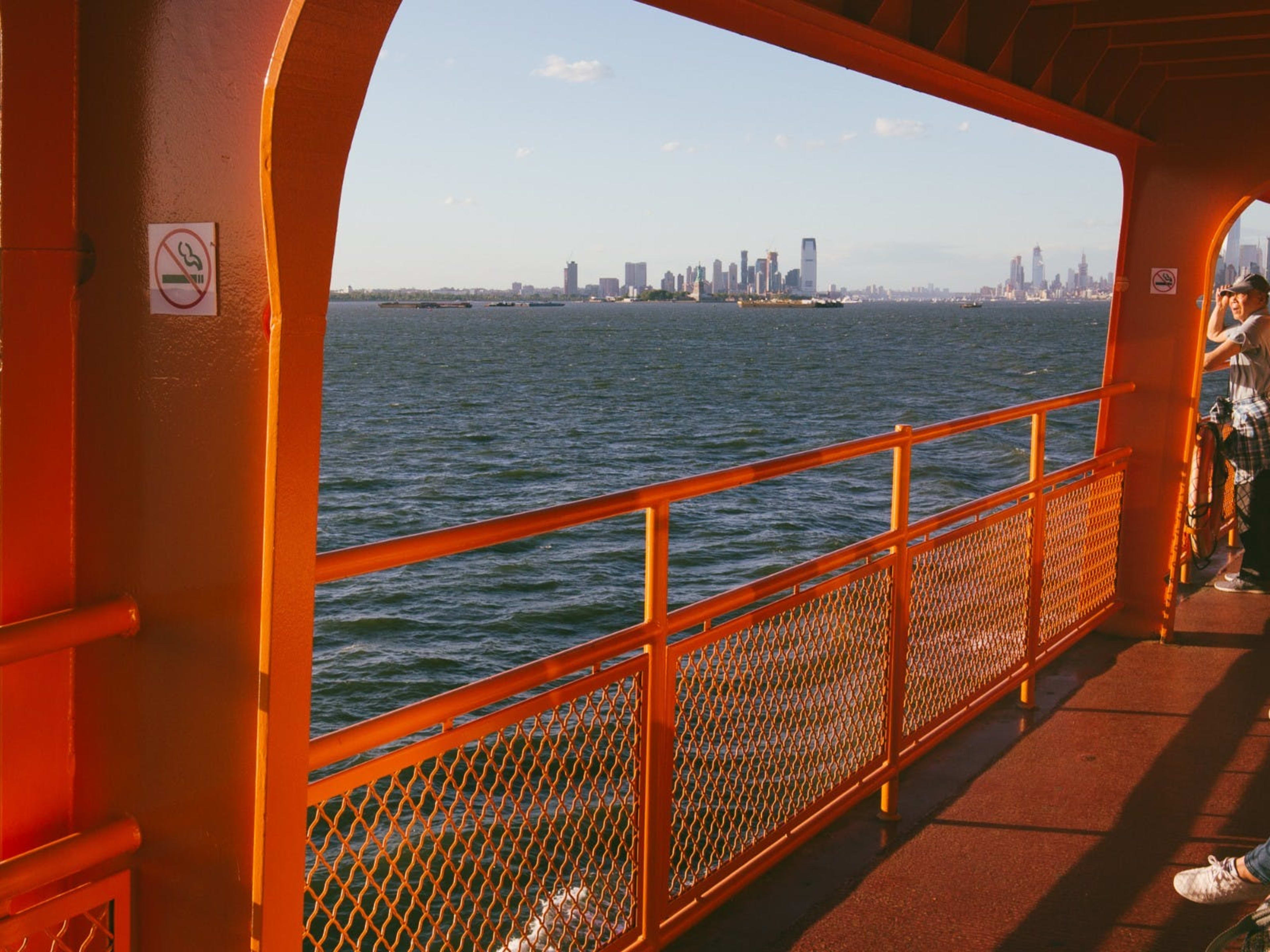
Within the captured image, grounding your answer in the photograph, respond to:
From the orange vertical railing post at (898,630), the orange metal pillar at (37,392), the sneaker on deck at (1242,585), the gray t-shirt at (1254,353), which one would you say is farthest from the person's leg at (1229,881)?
the sneaker on deck at (1242,585)

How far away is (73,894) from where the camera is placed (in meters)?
1.99

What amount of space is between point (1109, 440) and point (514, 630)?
15.9 m

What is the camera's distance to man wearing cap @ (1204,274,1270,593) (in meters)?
7.07

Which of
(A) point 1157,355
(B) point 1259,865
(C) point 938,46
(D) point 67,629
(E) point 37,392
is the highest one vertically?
(C) point 938,46

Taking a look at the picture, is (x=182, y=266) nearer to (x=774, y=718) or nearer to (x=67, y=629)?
(x=67, y=629)

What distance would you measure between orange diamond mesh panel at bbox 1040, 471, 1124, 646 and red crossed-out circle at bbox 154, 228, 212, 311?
4.65m

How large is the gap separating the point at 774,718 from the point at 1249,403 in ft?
15.4

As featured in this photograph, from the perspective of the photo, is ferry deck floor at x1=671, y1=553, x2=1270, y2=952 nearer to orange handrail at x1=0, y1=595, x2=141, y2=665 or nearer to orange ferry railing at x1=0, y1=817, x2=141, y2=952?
orange ferry railing at x1=0, y1=817, x2=141, y2=952

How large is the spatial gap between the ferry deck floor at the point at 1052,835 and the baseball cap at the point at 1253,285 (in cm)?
223

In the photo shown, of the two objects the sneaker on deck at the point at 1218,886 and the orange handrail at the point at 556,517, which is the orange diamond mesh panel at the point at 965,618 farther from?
the sneaker on deck at the point at 1218,886

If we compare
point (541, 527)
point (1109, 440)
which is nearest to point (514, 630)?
point (1109, 440)

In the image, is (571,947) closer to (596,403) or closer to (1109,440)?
(1109,440)

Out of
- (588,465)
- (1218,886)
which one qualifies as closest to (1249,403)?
(1218,886)

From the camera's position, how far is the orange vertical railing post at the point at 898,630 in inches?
171
